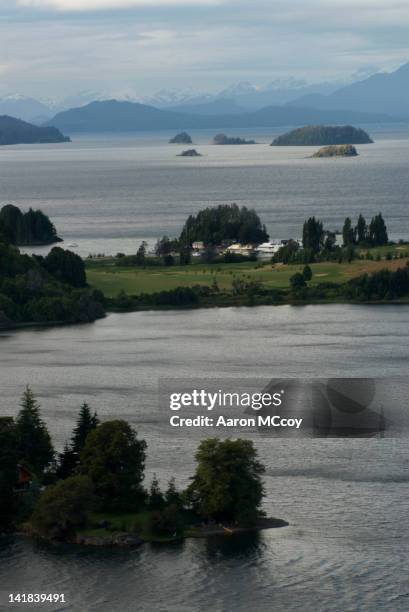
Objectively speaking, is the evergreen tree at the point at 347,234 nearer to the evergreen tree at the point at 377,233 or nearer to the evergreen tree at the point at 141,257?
the evergreen tree at the point at 377,233

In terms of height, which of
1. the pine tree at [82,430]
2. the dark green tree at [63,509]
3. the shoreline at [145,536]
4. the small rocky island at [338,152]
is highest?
the small rocky island at [338,152]

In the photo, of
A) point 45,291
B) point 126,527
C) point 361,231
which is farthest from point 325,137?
point 126,527

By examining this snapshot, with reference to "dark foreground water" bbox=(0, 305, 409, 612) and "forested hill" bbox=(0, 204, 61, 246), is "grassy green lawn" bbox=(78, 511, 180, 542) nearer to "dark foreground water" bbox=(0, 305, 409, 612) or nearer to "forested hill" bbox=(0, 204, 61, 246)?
"dark foreground water" bbox=(0, 305, 409, 612)

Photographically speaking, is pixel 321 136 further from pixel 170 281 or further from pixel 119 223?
pixel 170 281

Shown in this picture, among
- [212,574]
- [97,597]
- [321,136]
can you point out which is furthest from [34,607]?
[321,136]

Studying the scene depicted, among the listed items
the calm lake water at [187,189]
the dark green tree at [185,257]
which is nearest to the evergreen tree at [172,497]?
the dark green tree at [185,257]

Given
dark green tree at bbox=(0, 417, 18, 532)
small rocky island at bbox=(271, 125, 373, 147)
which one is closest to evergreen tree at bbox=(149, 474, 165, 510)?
dark green tree at bbox=(0, 417, 18, 532)

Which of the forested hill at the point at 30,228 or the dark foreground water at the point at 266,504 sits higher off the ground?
the forested hill at the point at 30,228

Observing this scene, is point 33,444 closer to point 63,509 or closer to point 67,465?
point 67,465
